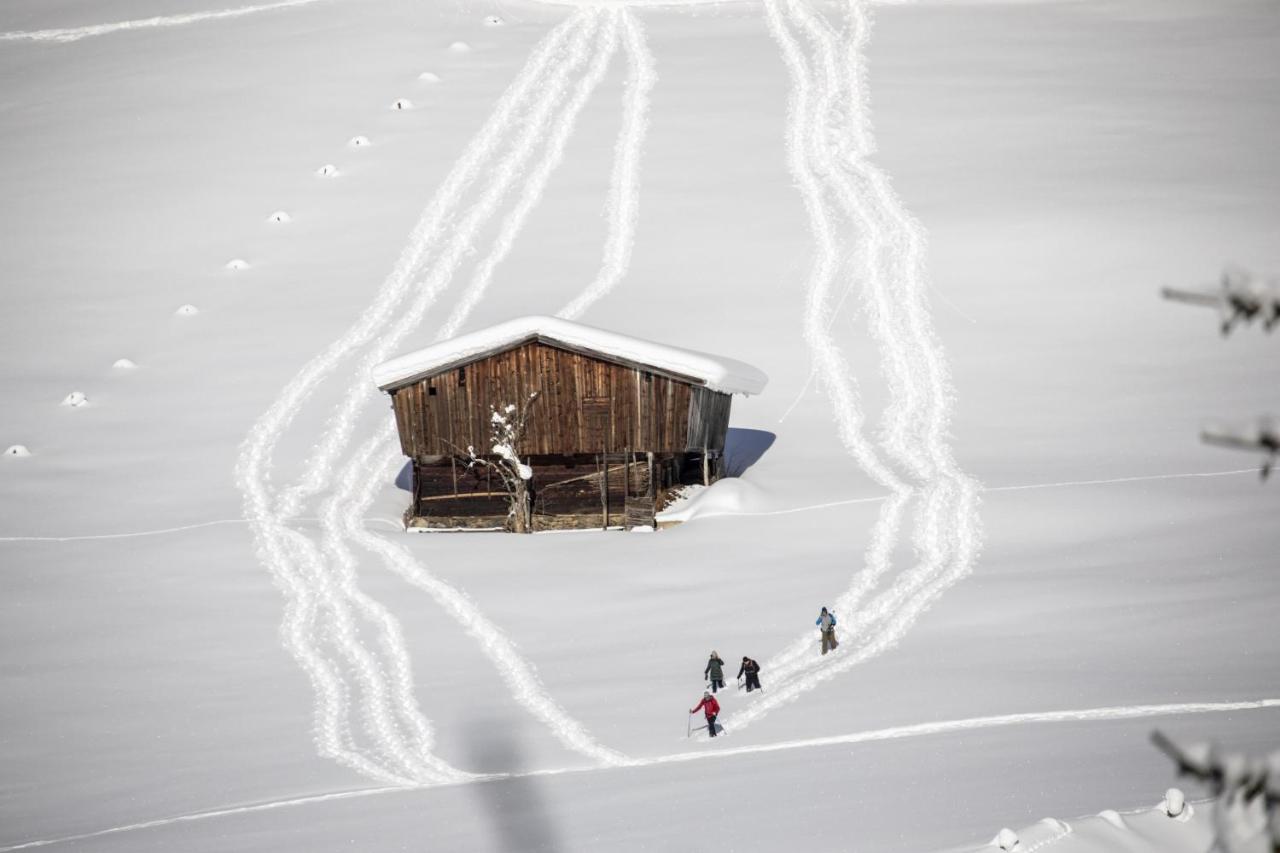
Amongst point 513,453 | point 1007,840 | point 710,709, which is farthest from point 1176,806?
point 513,453

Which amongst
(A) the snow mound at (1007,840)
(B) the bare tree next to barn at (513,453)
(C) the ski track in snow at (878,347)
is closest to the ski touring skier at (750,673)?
(C) the ski track in snow at (878,347)

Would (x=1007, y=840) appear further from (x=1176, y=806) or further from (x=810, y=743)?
(x=810, y=743)

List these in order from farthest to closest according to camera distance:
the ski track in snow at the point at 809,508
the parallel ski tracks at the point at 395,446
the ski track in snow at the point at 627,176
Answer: the ski track in snow at the point at 627,176, the ski track in snow at the point at 809,508, the parallel ski tracks at the point at 395,446

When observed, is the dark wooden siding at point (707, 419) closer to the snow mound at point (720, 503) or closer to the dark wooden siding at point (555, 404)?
the dark wooden siding at point (555, 404)

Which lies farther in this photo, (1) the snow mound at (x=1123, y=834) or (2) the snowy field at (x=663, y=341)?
(2) the snowy field at (x=663, y=341)

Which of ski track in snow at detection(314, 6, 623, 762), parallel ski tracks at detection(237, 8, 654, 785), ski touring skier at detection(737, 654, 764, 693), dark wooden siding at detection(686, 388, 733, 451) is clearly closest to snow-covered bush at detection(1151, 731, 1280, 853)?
parallel ski tracks at detection(237, 8, 654, 785)

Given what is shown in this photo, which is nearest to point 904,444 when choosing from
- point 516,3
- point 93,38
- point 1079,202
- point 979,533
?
point 979,533
